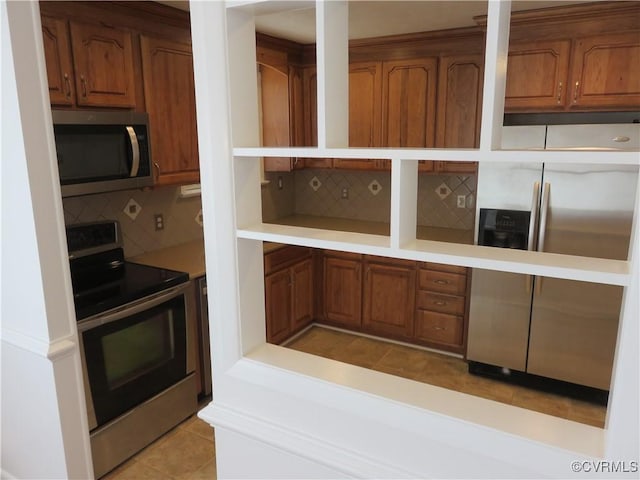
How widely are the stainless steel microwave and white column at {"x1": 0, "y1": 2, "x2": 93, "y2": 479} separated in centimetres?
46

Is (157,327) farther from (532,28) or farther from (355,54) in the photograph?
(532,28)

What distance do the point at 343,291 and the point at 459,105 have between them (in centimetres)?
176

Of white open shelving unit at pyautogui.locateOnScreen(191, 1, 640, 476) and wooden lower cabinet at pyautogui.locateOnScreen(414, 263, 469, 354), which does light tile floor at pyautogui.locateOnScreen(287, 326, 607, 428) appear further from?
white open shelving unit at pyautogui.locateOnScreen(191, 1, 640, 476)

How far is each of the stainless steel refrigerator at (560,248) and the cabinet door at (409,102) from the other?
675mm

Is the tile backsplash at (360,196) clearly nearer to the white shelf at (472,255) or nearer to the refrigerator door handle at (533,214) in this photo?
the refrigerator door handle at (533,214)

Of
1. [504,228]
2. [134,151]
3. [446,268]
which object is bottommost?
[446,268]

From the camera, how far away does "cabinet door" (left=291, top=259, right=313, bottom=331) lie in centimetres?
388

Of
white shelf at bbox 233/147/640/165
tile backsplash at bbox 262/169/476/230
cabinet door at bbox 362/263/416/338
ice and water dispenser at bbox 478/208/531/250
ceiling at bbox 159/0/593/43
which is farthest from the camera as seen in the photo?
tile backsplash at bbox 262/169/476/230

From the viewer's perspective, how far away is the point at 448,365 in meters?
3.58

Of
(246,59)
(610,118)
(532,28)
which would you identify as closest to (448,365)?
(610,118)

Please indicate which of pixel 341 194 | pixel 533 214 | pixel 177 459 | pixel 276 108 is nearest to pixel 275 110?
pixel 276 108

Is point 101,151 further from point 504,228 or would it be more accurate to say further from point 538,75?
point 538,75

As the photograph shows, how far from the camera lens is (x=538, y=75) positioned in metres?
2.98

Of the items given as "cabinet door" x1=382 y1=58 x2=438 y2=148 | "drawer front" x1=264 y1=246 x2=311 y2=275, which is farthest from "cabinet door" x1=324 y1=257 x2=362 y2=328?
"cabinet door" x1=382 y1=58 x2=438 y2=148
